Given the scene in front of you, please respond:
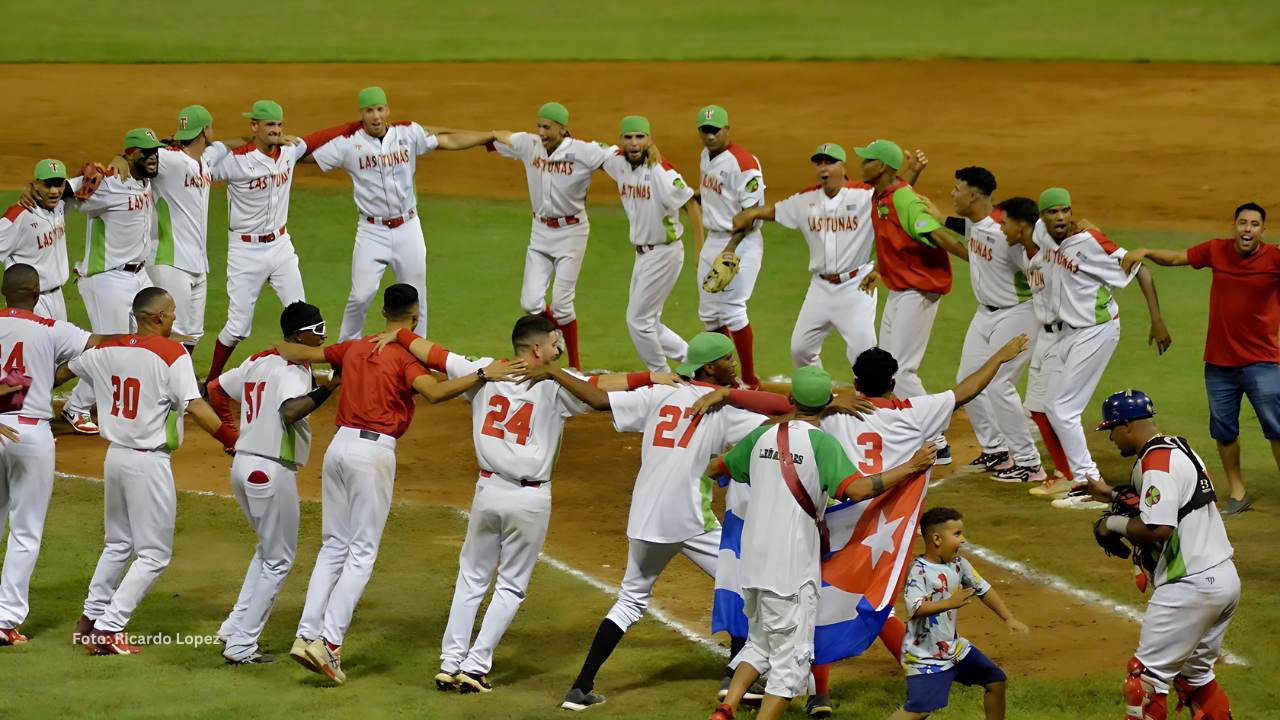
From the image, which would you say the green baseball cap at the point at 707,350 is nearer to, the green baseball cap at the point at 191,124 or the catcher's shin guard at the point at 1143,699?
the catcher's shin guard at the point at 1143,699

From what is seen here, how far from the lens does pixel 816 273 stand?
1304cm

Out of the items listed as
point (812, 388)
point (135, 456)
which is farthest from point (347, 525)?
point (812, 388)

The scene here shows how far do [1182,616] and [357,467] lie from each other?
4.18 metres

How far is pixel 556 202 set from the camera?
14.2 meters

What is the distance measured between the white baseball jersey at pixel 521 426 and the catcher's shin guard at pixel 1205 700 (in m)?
3.21

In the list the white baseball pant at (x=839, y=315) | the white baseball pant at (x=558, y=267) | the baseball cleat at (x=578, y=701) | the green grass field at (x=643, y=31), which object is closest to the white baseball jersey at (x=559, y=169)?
the white baseball pant at (x=558, y=267)

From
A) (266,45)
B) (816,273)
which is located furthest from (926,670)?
(266,45)

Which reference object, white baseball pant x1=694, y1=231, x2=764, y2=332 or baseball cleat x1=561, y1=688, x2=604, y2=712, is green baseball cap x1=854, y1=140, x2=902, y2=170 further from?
baseball cleat x1=561, y1=688, x2=604, y2=712

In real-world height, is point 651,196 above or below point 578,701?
above

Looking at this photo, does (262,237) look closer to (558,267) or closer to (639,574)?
(558,267)

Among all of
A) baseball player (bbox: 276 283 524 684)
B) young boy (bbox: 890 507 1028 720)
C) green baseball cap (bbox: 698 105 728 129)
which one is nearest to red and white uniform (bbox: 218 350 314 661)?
baseball player (bbox: 276 283 524 684)

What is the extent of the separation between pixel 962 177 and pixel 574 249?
11.5ft

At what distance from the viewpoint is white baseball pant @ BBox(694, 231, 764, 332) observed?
46.2 feet

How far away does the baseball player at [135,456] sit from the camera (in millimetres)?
9156
